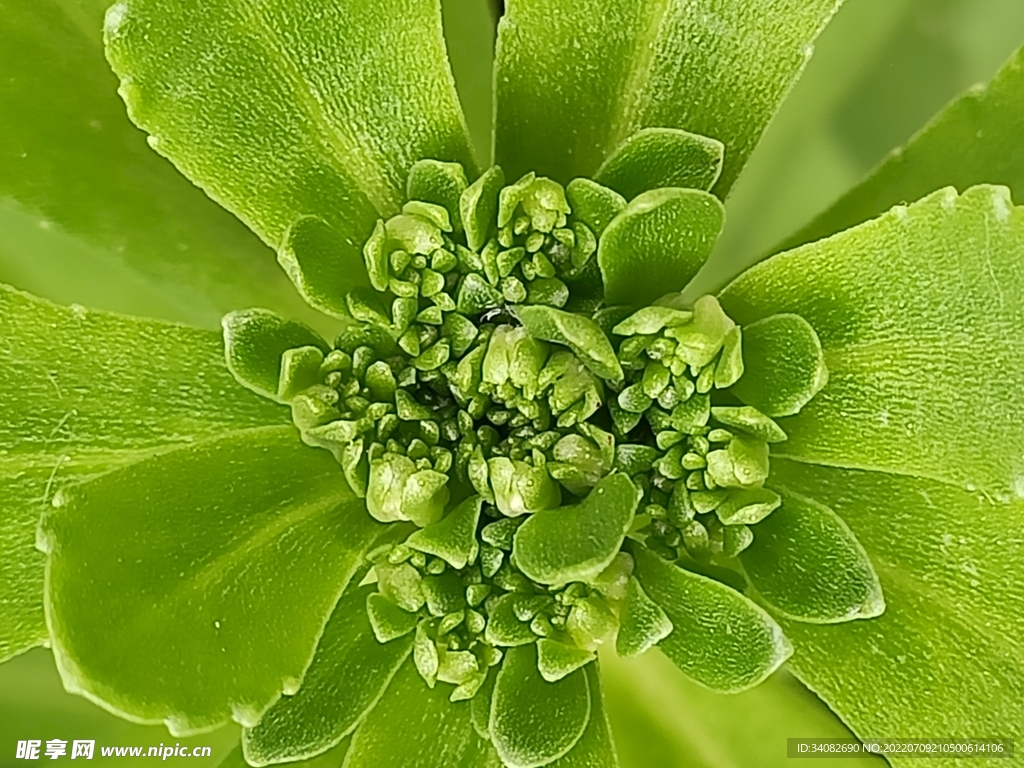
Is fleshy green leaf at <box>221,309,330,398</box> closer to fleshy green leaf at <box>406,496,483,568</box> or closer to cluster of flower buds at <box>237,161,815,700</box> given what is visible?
cluster of flower buds at <box>237,161,815,700</box>

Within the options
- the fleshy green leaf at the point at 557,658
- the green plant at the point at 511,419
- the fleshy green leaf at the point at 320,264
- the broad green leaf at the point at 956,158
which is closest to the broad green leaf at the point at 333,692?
the green plant at the point at 511,419

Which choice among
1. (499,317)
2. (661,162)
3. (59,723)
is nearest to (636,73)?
(661,162)

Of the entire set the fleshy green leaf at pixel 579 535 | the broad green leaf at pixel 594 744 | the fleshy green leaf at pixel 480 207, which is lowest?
the broad green leaf at pixel 594 744

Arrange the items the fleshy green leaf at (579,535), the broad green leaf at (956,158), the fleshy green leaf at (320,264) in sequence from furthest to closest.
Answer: the broad green leaf at (956,158), the fleshy green leaf at (320,264), the fleshy green leaf at (579,535)

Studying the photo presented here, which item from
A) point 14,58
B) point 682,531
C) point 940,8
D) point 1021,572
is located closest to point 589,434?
point 682,531

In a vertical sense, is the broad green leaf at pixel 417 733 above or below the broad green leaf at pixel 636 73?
below

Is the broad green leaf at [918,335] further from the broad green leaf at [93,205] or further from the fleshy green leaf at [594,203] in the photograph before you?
the broad green leaf at [93,205]

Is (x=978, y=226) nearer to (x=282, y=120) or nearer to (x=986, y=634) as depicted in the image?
(x=986, y=634)
